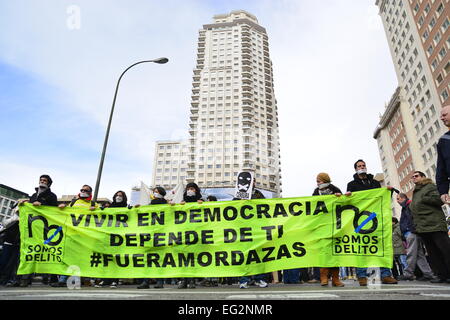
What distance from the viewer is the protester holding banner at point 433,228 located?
15.3 feet

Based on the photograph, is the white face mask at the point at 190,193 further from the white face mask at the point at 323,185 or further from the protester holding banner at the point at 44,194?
the protester holding banner at the point at 44,194

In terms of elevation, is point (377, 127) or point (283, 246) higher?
point (377, 127)

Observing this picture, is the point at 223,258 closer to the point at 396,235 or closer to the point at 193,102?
the point at 396,235

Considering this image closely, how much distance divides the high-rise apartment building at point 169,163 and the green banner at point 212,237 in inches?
3604

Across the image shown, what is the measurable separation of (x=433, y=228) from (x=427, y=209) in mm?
381

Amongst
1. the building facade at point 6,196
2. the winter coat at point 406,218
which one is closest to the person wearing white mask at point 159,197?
the winter coat at point 406,218

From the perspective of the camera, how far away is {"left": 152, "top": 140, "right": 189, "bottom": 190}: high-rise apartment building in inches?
3841

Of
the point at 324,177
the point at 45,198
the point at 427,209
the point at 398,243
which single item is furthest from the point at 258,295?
the point at 398,243

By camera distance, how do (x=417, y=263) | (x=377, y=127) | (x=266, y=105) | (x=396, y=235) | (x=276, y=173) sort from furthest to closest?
(x=266, y=105) → (x=276, y=173) → (x=377, y=127) → (x=396, y=235) → (x=417, y=263)

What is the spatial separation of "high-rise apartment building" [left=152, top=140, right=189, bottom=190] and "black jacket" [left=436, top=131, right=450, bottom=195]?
306 ft

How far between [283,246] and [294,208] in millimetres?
654

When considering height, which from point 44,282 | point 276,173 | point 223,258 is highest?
point 276,173
